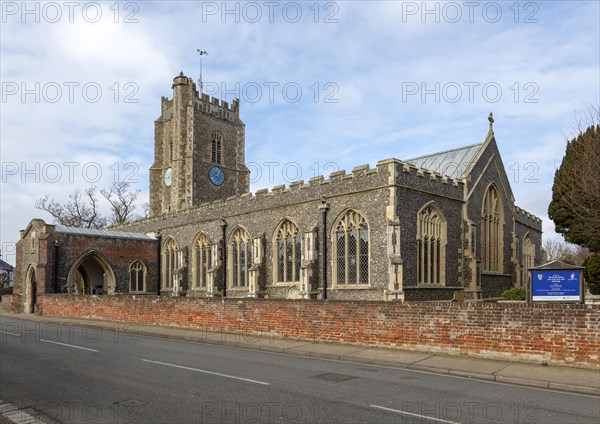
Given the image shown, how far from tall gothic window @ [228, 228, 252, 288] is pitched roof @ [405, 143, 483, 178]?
10788mm

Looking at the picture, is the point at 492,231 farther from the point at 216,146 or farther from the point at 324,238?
the point at 216,146

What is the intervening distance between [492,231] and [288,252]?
10716mm

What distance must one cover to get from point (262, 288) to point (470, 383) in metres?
17.6

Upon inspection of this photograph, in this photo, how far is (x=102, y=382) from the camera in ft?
31.0

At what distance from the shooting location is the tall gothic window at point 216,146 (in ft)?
145

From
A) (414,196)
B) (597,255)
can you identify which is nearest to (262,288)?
(414,196)

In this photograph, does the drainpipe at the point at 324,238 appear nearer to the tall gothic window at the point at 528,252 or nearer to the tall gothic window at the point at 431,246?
the tall gothic window at the point at 431,246

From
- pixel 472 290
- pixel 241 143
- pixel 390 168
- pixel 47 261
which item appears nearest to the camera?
pixel 390 168

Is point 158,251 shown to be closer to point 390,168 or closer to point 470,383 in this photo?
point 390,168

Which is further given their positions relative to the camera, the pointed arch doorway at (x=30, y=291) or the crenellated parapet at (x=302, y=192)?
the pointed arch doorway at (x=30, y=291)

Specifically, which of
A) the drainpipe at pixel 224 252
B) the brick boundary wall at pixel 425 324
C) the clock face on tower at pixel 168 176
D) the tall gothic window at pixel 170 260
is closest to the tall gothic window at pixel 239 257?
the drainpipe at pixel 224 252

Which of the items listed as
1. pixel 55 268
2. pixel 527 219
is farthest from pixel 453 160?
pixel 55 268

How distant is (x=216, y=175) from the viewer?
43656 mm

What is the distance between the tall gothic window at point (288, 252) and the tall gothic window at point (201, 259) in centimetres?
656
